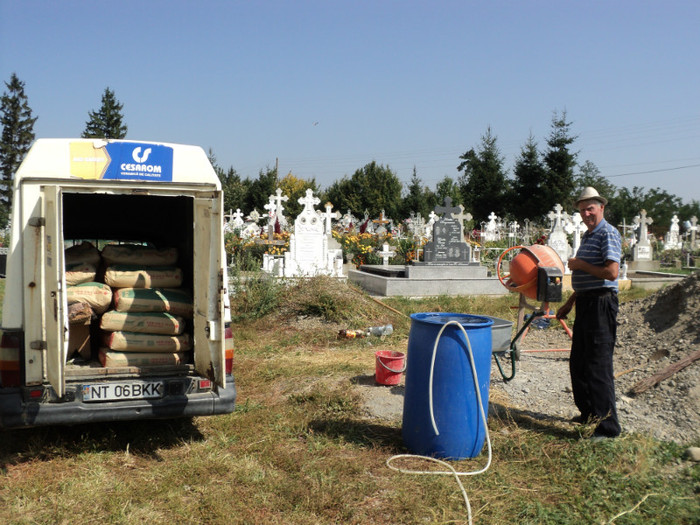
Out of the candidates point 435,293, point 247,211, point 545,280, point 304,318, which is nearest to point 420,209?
point 247,211

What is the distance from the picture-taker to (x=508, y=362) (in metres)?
6.83

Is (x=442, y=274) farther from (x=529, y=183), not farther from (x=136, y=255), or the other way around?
(x=529, y=183)

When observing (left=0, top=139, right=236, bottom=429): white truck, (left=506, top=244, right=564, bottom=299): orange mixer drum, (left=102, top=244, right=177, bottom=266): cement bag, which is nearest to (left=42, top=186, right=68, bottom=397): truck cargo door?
(left=0, top=139, right=236, bottom=429): white truck

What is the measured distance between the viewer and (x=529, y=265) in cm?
569

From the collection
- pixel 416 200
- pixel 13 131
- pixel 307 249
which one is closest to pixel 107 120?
pixel 13 131

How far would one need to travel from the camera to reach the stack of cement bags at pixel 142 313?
14.3 ft

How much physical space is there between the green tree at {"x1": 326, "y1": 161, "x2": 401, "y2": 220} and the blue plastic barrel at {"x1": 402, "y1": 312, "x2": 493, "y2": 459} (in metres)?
41.3

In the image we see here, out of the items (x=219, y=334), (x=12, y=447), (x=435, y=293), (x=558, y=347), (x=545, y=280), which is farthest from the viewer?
(x=435, y=293)

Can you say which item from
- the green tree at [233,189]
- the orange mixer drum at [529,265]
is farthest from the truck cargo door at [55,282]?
the green tree at [233,189]

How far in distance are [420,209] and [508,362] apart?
37701 millimetres

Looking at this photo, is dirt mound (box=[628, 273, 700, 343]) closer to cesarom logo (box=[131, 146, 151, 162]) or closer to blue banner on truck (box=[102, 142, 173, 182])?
blue banner on truck (box=[102, 142, 173, 182])

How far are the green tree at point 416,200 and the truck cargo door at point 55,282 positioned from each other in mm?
40424

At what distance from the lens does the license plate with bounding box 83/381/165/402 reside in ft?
12.9

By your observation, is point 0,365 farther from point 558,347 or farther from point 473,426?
point 558,347
